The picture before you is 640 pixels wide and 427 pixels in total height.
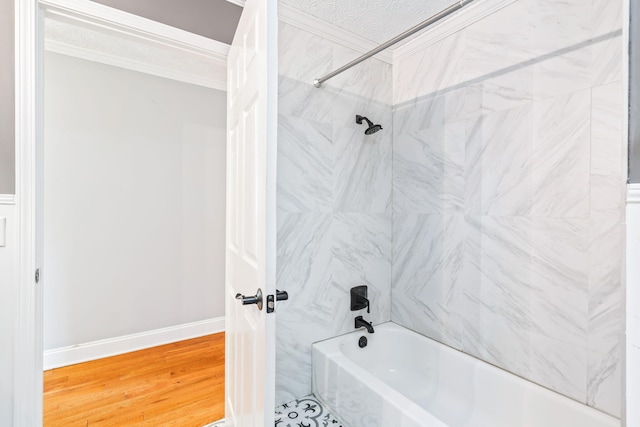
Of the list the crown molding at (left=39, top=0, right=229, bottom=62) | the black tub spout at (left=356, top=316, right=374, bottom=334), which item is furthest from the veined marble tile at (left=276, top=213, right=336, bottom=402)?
the crown molding at (left=39, top=0, right=229, bottom=62)

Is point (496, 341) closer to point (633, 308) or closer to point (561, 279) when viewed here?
point (561, 279)

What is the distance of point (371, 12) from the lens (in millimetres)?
1724

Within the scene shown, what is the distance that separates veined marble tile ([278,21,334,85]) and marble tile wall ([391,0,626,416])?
0.58 meters

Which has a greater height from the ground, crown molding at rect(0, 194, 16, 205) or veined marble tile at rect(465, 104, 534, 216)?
veined marble tile at rect(465, 104, 534, 216)

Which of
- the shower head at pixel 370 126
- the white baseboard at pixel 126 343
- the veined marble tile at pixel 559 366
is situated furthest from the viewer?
the white baseboard at pixel 126 343

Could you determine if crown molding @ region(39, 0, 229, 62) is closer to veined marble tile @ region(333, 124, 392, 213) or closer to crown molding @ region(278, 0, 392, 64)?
crown molding @ region(278, 0, 392, 64)

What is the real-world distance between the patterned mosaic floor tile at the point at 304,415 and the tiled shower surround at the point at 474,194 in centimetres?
7

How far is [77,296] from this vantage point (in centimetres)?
236

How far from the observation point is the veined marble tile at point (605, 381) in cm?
118

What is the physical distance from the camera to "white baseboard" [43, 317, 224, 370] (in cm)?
228

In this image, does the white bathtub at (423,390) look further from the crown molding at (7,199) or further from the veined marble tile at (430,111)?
the crown molding at (7,199)

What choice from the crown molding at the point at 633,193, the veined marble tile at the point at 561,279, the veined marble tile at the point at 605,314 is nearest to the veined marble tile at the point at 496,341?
the veined marble tile at the point at 561,279

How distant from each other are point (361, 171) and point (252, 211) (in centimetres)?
100

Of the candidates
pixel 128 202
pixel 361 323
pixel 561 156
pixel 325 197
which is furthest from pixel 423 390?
pixel 128 202
